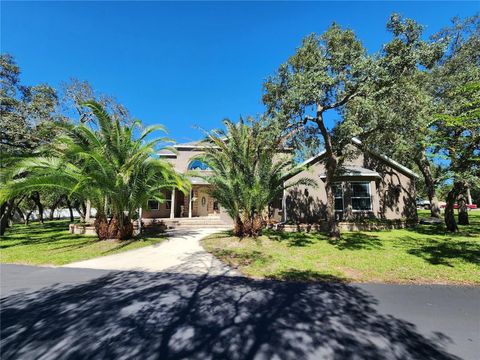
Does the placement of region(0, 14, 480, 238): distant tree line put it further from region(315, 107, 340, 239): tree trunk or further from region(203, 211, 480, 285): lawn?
region(203, 211, 480, 285): lawn

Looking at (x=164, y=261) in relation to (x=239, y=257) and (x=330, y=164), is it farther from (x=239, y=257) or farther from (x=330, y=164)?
(x=330, y=164)

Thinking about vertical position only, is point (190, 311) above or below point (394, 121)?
below

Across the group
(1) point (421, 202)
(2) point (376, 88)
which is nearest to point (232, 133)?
(2) point (376, 88)

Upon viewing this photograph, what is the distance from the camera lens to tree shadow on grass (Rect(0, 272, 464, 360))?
3121 millimetres

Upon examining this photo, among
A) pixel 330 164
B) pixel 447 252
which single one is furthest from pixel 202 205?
pixel 447 252

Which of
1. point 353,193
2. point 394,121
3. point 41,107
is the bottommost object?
point 353,193

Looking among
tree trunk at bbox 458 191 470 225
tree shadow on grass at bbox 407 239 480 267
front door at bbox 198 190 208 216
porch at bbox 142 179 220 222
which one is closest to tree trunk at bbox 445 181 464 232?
tree shadow on grass at bbox 407 239 480 267

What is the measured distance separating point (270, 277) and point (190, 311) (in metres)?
2.61

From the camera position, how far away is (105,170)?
10.5m

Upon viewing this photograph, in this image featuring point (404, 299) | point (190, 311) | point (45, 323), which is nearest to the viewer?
point (45, 323)

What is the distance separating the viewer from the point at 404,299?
4.77 metres

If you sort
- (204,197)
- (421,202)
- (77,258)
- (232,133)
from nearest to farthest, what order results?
(77,258) → (232,133) → (204,197) → (421,202)

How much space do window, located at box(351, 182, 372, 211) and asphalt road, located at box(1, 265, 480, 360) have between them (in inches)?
491

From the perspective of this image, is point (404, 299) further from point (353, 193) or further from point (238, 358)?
point (353, 193)
